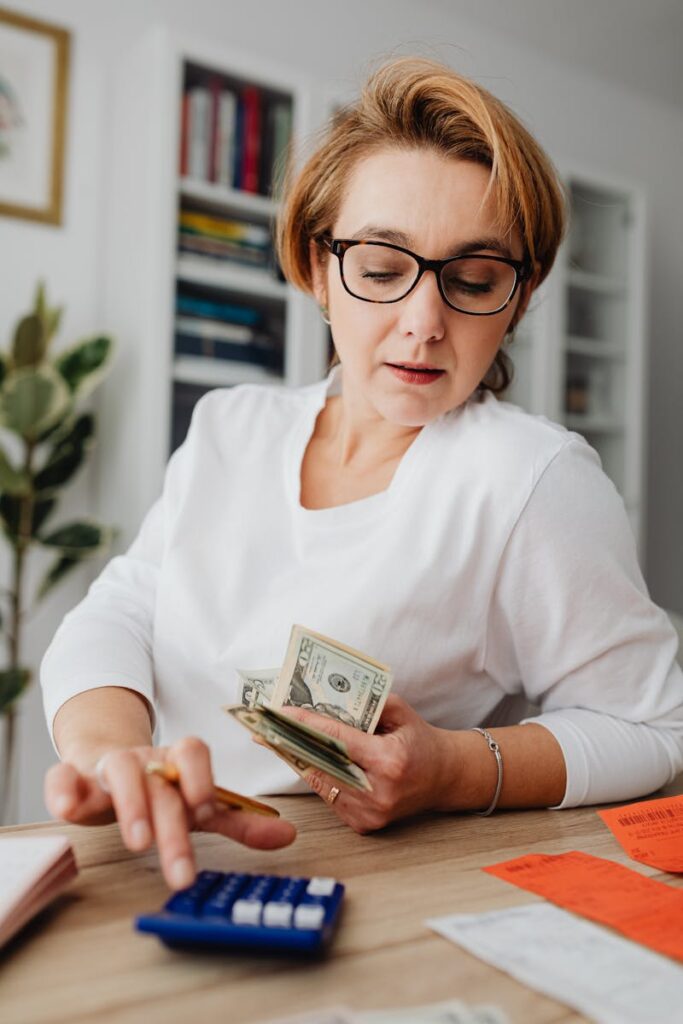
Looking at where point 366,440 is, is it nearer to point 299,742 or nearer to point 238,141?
point 299,742

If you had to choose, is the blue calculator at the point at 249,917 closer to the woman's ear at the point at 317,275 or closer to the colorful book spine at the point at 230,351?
the woman's ear at the point at 317,275

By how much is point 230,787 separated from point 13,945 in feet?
1.72

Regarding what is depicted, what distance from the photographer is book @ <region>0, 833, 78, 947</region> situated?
583 mm

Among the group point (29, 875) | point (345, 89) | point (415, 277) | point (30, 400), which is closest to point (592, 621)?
point (415, 277)

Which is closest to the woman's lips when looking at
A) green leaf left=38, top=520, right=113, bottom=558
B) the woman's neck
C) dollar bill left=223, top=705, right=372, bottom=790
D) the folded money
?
the woman's neck

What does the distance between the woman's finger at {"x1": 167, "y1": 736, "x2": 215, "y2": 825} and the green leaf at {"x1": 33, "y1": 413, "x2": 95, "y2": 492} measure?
2.13m

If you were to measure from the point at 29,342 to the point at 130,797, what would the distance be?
7.11 ft

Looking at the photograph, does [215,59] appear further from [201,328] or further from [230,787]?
[230,787]

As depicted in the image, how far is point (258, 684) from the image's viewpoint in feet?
3.08

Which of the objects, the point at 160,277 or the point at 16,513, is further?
the point at 160,277

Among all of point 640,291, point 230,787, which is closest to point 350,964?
point 230,787

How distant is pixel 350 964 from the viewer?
1.84ft

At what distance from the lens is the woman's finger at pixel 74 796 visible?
68 cm

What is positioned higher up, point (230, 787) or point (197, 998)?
point (197, 998)
